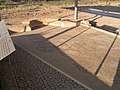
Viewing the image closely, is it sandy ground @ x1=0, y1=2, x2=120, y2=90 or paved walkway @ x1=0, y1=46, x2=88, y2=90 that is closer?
paved walkway @ x1=0, y1=46, x2=88, y2=90

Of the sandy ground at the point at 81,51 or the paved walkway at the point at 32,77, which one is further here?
the sandy ground at the point at 81,51

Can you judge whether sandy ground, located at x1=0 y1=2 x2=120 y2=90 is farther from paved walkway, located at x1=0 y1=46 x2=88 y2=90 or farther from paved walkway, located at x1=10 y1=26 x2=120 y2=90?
paved walkway, located at x1=0 y1=46 x2=88 y2=90

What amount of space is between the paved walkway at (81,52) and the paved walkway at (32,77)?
0.47 metres

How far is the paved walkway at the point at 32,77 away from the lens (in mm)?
6180

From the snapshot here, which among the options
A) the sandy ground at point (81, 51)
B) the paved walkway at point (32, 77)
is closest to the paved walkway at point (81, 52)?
the sandy ground at point (81, 51)

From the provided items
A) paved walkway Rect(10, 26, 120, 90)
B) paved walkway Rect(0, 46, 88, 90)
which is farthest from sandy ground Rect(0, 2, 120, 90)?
paved walkway Rect(0, 46, 88, 90)

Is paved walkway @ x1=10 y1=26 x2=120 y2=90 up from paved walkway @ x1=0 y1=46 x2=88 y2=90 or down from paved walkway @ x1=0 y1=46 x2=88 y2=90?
down

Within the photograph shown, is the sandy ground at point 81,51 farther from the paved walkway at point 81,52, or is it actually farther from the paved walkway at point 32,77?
the paved walkway at point 32,77

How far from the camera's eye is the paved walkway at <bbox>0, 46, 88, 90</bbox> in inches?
243

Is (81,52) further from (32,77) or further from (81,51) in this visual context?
(32,77)

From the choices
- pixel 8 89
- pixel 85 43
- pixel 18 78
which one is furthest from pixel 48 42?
pixel 8 89

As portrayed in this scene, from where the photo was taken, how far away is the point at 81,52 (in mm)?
10078

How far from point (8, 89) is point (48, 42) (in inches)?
263

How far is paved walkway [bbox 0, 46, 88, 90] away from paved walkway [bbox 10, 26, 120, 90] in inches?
18.5
